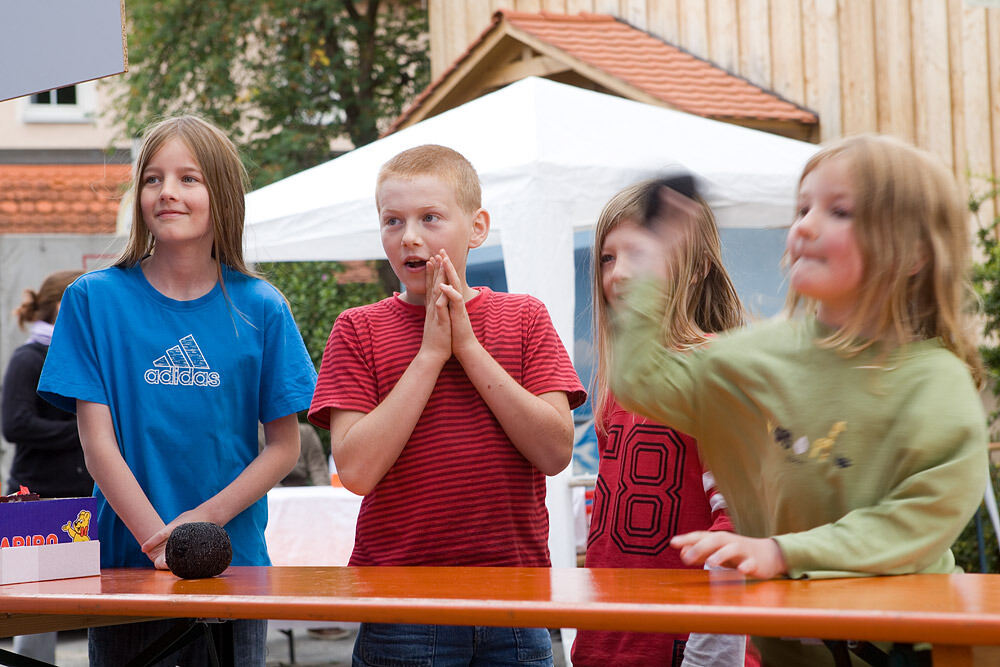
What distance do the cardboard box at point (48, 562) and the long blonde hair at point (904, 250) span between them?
1328mm

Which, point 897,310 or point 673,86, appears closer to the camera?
point 897,310

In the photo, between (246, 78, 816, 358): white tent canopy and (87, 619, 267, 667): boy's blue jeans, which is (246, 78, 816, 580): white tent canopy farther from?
(87, 619, 267, 667): boy's blue jeans

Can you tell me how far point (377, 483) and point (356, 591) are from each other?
502mm

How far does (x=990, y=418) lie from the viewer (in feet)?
22.3

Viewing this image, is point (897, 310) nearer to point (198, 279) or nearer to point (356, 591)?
point (356, 591)

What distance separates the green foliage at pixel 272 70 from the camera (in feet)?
49.5

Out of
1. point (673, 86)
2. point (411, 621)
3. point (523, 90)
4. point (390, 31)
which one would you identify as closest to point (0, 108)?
point (390, 31)

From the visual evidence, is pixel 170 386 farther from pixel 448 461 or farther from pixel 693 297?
pixel 693 297

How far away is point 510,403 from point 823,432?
62 cm

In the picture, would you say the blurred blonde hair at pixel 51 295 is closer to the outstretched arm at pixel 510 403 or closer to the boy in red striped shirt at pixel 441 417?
the boy in red striped shirt at pixel 441 417

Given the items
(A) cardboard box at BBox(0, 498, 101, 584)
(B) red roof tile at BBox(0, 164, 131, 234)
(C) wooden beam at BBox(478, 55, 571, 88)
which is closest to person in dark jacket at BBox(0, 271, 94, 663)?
(A) cardboard box at BBox(0, 498, 101, 584)

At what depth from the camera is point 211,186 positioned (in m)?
2.40

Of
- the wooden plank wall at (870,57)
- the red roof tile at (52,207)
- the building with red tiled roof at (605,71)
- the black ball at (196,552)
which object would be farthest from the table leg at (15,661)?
the red roof tile at (52,207)

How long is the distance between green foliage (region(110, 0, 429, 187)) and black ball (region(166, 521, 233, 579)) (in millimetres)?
13259
